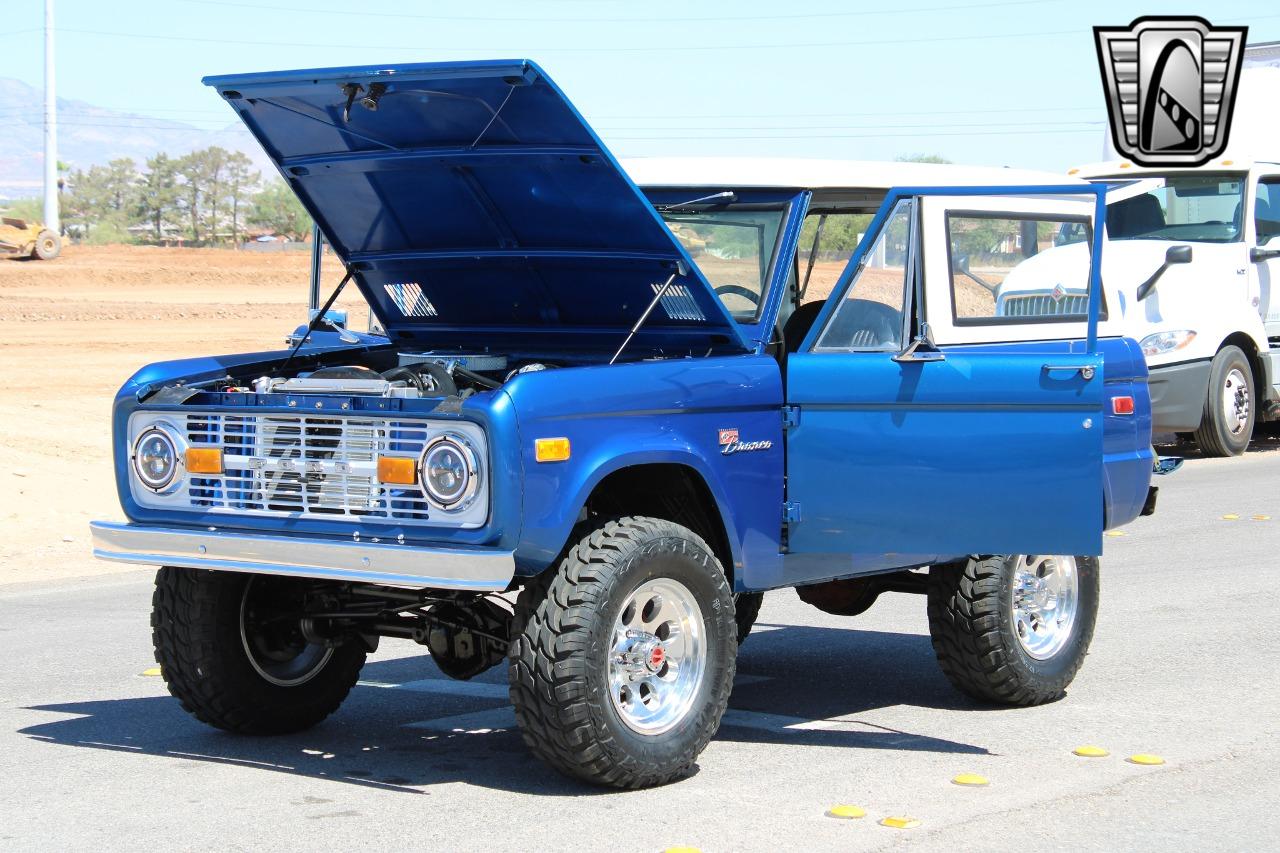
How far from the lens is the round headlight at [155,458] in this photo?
242 inches

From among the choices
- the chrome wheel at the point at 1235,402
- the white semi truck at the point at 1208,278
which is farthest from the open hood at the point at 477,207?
the chrome wheel at the point at 1235,402

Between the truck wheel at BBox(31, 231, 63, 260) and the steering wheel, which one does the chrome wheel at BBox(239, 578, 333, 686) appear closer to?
the steering wheel

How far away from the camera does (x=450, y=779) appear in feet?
19.6

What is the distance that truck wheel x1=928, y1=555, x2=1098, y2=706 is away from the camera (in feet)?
22.6

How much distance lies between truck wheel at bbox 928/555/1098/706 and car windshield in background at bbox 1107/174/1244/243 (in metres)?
10.00

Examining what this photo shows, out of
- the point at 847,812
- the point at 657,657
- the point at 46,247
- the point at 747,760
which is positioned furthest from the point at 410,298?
the point at 46,247

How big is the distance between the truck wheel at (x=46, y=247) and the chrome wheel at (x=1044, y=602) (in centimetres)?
3900

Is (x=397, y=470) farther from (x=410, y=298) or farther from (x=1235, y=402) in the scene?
(x=1235, y=402)

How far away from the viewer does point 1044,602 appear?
7.29 metres

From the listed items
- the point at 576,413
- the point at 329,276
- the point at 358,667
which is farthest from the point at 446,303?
the point at 329,276

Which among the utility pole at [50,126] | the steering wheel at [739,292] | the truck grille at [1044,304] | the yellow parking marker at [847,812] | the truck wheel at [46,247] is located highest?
the utility pole at [50,126]

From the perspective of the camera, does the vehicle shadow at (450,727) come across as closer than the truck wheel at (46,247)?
Yes

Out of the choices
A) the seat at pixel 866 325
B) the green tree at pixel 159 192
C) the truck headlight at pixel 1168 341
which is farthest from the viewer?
the green tree at pixel 159 192

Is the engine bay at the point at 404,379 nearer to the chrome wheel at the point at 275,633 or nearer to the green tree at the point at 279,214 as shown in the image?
the chrome wheel at the point at 275,633
